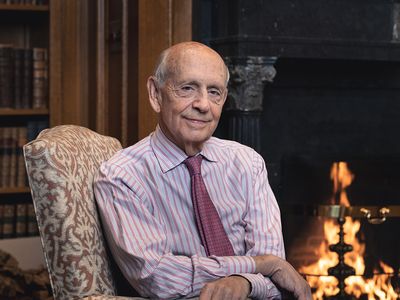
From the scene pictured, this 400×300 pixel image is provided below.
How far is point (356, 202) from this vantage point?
351 cm

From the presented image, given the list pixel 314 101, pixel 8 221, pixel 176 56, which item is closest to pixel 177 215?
pixel 176 56

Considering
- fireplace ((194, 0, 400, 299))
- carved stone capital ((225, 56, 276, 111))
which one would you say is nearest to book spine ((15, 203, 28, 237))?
fireplace ((194, 0, 400, 299))

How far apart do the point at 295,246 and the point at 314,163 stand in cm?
36

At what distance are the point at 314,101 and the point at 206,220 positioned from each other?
160 cm

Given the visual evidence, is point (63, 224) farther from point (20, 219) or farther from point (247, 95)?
point (20, 219)

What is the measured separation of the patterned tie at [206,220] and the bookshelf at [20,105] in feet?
5.71

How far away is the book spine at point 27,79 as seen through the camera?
147 inches

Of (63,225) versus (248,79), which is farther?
(248,79)

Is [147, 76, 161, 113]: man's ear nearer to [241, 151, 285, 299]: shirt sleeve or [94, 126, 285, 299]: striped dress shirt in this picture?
[94, 126, 285, 299]: striped dress shirt

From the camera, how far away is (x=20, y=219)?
151 inches

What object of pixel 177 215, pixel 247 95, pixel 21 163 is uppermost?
pixel 247 95

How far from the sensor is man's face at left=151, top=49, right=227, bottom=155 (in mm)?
2010

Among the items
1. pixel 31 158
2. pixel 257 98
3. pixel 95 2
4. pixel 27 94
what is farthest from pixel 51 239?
pixel 27 94

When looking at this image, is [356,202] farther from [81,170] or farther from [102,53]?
[81,170]
